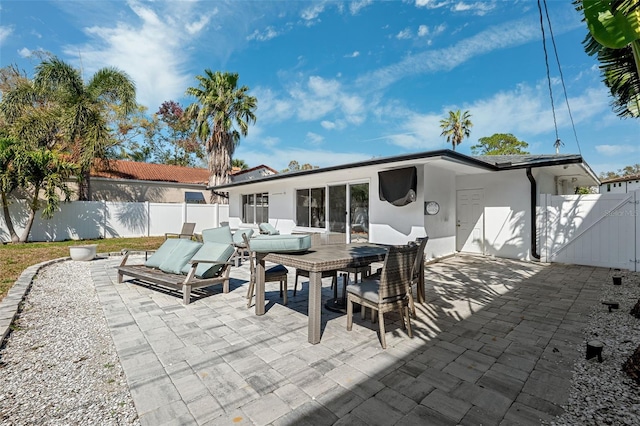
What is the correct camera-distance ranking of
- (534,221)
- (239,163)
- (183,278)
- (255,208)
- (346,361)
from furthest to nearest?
(239,163), (255,208), (534,221), (183,278), (346,361)

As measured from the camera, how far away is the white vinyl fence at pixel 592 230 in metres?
6.41

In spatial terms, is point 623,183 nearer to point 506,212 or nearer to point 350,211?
point 506,212

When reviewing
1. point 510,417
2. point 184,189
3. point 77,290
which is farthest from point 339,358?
point 184,189

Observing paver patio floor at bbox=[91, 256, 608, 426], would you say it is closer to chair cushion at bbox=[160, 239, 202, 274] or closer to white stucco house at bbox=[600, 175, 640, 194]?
chair cushion at bbox=[160, 239, 202, 274]

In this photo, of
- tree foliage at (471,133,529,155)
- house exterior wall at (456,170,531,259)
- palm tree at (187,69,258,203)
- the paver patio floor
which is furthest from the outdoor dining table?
tree foliage at (471,133,529,155)

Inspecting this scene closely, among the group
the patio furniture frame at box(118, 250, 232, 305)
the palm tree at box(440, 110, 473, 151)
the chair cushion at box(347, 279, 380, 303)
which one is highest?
the palm tree at box(440, 110, 473, 151)

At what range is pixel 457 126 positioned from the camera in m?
23.7

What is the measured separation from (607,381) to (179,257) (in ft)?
17.2

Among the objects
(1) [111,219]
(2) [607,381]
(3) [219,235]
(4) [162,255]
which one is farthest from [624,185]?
(1) [111,219]

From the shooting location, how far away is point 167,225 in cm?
1488

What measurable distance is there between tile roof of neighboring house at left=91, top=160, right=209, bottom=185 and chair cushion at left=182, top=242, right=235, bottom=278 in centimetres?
1595

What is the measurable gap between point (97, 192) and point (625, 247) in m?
22.1

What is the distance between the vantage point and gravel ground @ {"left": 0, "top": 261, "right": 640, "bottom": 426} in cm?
188

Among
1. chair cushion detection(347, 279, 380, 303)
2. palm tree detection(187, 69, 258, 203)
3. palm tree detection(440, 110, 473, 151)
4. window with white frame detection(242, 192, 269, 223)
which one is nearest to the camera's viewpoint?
chair cushion detection(347, 279, 380, 303)
